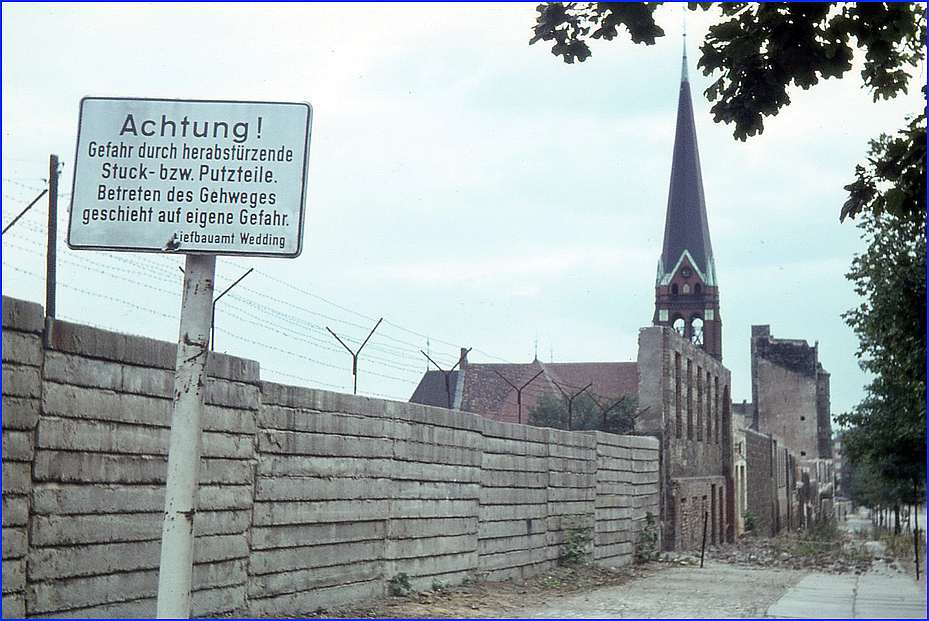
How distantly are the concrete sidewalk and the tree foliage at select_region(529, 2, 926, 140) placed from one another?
7.06m

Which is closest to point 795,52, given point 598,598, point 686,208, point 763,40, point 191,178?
point 763,40

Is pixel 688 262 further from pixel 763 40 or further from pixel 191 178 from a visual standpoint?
pixel 191 178

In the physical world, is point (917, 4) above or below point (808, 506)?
above

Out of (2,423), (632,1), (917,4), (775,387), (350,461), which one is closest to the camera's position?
(2,423)

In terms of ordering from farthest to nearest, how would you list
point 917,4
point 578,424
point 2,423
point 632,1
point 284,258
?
1. point 578,424
2. point 917,4
3. point 632,1
4. point 2,423
5. point 284,258

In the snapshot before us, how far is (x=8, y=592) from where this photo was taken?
5.94m

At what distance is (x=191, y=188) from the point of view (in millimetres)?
3283

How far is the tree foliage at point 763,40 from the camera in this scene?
659 centimetres

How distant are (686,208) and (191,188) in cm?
8123

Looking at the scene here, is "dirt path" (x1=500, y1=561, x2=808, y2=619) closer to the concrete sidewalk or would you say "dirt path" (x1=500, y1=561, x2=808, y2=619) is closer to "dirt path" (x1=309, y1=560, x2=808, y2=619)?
"dirt path" (x1=309, y1=560, x2=808, y2=619)

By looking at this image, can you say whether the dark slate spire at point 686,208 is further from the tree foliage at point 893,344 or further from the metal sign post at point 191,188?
the metal sign post at point 191,188

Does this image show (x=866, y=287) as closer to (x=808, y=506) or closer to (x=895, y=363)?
(x=895, y=363)

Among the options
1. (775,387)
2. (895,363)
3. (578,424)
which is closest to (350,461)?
(895,363)

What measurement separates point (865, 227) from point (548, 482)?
9.57 meters
